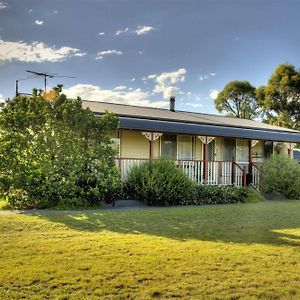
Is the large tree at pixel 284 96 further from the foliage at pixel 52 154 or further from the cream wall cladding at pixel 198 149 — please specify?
the foliage at pixel 52 154

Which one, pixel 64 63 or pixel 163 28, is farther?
pixel 64 63

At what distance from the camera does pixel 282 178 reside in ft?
55.0

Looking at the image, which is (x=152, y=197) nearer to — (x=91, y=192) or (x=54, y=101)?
(x=91, y=192)

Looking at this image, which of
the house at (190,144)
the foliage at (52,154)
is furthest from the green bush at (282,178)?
the foliage at (52,154)

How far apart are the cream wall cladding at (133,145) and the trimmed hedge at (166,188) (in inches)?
106

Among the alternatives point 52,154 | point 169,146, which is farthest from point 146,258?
point 169,146

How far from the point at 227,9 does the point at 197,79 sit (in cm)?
1055

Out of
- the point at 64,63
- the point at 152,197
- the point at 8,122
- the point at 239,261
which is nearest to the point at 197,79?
the point at 64,63

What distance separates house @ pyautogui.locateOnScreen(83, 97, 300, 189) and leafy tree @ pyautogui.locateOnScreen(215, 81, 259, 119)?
32225 mm

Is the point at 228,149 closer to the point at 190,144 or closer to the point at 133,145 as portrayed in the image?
the point at 190,144

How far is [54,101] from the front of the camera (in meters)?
12.1

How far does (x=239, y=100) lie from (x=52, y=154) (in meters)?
44.8

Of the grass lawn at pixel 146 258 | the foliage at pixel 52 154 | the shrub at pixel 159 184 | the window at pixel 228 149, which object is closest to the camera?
the grass lawn at pixel 146 258

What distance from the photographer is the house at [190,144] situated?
50.4ft
